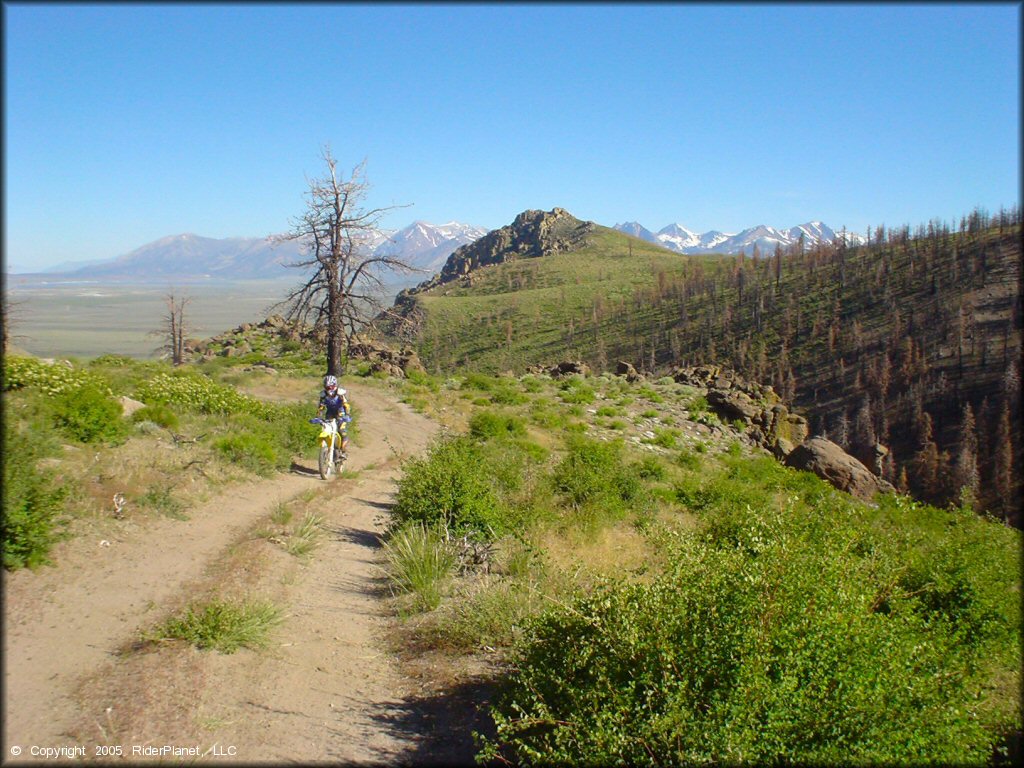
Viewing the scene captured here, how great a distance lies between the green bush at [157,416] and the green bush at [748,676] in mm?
9940

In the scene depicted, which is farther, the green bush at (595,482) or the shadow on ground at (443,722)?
the green bush at (595,482)

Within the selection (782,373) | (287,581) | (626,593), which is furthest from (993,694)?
(782,373)

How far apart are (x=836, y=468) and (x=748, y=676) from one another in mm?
19995

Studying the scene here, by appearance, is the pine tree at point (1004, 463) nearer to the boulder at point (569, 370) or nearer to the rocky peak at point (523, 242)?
the boulder at point (569, 370)

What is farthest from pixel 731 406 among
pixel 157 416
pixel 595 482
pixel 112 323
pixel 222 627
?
pixel 112 323

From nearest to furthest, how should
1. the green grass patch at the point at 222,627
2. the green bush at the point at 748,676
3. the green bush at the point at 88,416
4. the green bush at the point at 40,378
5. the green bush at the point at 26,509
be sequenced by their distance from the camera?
1. the green bush at the point at 748,676
2. the green grass patch at the point at 222,627
3. the green bush at the point at 26,509
4. the green bush at the point at 88,416
5. the green bush at the point at 40,378

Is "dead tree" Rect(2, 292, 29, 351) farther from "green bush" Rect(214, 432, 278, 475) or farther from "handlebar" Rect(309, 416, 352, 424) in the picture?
"handlebar" Rect(309, 416, 352, 424)

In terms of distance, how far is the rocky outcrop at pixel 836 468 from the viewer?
2052 cm

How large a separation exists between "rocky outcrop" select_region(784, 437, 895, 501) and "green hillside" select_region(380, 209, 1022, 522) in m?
20.4

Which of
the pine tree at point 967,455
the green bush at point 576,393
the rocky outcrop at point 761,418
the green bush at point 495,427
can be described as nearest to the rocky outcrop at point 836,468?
the rocky outcrop at point 761,418

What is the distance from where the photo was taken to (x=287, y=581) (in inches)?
277

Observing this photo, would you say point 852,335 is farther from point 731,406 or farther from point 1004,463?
Result: point 731,406

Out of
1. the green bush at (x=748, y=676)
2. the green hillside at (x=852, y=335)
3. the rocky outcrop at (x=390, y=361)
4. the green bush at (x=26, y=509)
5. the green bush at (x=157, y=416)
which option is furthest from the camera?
the green hillside at (x=852, y=335)

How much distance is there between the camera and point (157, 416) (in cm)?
1218
